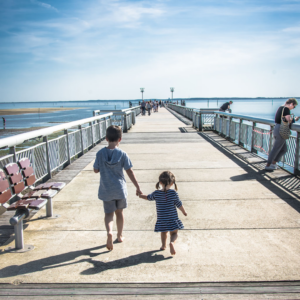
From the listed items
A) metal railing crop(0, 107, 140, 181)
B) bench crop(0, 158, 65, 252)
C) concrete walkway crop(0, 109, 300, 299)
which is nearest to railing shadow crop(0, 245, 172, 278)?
concrete walkway crop(0, 109, 300, 299)

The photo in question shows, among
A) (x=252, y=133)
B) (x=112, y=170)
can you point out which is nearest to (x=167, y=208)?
(x=112, y=170)

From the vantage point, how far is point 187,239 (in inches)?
148

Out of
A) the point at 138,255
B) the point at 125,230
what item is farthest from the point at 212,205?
the point at 138,255

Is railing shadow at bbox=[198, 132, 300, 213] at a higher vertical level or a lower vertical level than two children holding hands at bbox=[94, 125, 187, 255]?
lower

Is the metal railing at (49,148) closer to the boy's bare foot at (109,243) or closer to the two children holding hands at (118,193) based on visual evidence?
the two children holding hands at (118,193)

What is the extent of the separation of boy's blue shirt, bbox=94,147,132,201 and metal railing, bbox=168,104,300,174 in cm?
417

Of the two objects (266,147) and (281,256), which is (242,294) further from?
(266,147)

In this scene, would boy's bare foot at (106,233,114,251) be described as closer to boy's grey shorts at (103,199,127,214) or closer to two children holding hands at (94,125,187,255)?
two children holding hands at (94,125,187,255)

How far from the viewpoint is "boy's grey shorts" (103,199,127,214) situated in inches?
141

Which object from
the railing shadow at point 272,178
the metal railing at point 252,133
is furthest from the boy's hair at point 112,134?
the metal railing at point 252,133

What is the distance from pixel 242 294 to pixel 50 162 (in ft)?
17.1

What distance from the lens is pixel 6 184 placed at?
3.59m

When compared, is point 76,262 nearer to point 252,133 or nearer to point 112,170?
point 112,170

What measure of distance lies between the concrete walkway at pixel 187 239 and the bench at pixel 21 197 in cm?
21
